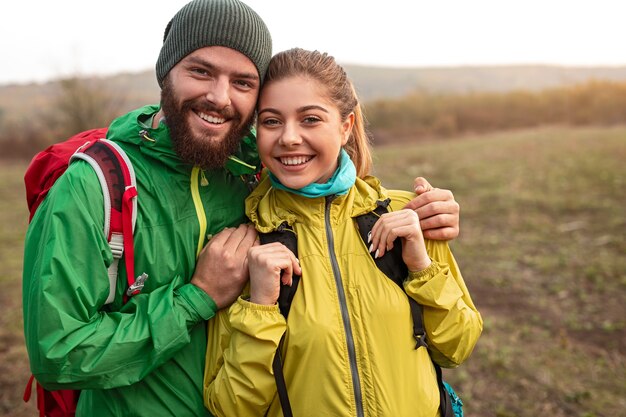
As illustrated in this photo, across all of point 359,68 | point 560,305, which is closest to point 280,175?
point 560,305

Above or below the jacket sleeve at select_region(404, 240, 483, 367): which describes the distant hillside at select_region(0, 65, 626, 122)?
below

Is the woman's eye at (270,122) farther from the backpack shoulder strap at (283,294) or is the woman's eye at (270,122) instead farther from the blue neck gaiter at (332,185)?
the backpack shoulder strap at (283,294)

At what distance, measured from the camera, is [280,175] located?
2.16 metres

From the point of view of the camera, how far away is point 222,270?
2008 millimetres

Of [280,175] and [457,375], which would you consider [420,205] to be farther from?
[457,375]

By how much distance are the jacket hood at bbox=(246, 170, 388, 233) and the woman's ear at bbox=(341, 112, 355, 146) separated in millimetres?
228

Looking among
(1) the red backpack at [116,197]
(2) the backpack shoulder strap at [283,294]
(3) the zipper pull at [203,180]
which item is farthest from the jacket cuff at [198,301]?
(3) the zipper pull at [203,180]

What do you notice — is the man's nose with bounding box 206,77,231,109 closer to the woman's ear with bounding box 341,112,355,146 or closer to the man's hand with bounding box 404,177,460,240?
the woman's ear with bounding box 341,112,355,146

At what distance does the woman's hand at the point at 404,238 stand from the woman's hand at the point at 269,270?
0.32 meters

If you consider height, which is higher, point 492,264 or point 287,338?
point 287,338

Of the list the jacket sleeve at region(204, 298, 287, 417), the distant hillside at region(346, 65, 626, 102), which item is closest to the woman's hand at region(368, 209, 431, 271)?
the jacket sleeve at region(204, 298, 287, 417)

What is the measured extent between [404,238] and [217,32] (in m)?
1.14

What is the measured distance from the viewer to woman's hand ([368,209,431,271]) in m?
1.97

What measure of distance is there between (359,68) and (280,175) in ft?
277
